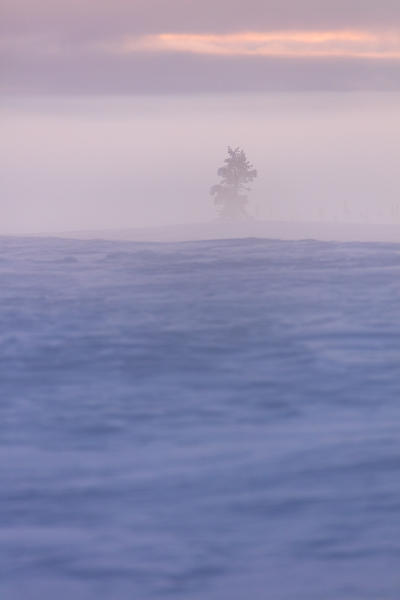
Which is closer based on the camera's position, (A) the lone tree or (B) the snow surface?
(B) the snow surface

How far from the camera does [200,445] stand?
43.7 ft

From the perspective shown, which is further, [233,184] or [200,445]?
[233,184]

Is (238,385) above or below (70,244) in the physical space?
below

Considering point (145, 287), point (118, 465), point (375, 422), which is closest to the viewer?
point (118, 465)

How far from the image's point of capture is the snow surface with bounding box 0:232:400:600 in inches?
366

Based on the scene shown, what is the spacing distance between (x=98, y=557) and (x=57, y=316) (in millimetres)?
15454

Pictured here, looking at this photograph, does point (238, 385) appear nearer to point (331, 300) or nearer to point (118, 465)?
point (118, 465)

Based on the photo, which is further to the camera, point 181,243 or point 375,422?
point 181,243

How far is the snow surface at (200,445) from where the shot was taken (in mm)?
9297

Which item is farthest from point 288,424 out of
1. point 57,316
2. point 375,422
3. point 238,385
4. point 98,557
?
point 57,316

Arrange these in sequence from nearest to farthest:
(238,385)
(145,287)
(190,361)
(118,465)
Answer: (118,465) → (238,385) → (190,361) → (145,287)

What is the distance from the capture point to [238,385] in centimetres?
1692

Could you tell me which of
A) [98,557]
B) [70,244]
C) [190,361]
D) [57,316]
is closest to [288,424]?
[190,361]

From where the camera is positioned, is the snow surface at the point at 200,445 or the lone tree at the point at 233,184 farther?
the lone tree at the point at 233,184
